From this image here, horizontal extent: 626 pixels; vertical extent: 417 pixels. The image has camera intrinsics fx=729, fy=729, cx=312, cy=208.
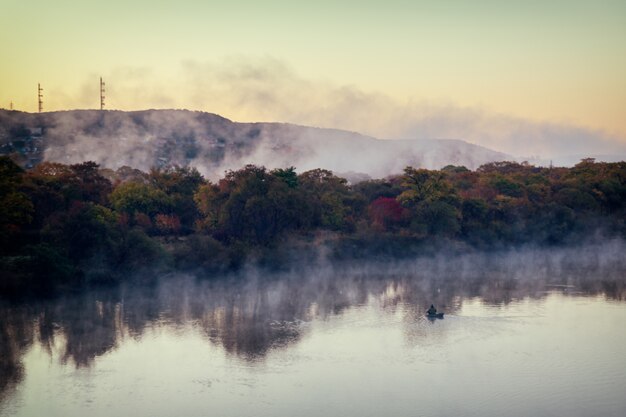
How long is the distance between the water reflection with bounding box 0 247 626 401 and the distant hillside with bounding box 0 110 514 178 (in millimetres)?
49810

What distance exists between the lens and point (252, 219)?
46938mm

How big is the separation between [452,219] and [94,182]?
83.3 ft

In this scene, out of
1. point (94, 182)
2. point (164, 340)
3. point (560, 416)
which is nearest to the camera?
point (560, 416)

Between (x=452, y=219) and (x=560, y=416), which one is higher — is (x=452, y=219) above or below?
above

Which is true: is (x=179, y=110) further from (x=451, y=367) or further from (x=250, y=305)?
(x=451, y=367)

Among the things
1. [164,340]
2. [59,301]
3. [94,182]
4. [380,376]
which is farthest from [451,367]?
[94,182]

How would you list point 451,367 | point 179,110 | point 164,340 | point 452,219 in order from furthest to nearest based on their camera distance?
point 179,110 < point 452,219 < point 164,340 < point 451,367

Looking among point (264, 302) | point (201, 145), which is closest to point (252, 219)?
point (264, 302)

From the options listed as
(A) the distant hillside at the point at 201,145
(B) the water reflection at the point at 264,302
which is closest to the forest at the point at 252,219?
(B) the water reflection at the point at 264,302

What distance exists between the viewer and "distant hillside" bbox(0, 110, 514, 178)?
94.0 metres

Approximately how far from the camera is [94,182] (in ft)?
162

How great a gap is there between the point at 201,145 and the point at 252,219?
2414 inches

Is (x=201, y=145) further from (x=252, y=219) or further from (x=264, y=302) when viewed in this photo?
(x=264, y=302)

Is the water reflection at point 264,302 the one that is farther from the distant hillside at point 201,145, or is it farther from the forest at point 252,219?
the distant hillside at point 201,145
